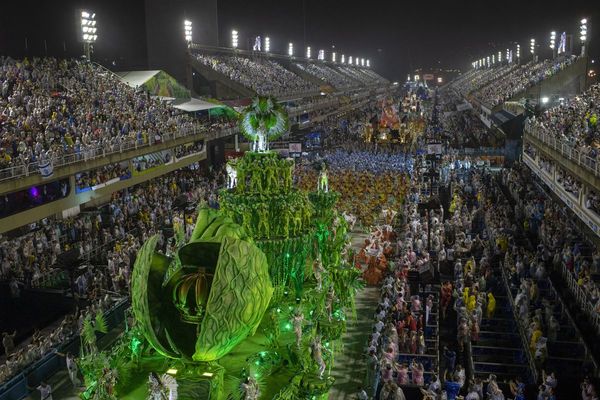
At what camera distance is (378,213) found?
90.9 feet

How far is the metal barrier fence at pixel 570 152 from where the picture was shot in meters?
18.1

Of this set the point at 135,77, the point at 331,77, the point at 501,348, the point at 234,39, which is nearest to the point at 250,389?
the point at 501,348

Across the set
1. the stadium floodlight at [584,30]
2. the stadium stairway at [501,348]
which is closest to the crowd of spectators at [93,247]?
the stadium stairway at [501,348]

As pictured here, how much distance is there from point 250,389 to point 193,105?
35.7 m

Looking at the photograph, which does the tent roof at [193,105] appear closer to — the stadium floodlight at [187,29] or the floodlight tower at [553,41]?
the stadium floodlight at [187,29]

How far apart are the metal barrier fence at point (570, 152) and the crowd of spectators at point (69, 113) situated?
17.5 meters

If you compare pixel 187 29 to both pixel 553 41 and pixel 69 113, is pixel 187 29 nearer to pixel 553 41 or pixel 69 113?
pixel 69 113

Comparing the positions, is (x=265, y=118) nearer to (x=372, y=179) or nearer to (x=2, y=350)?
(x=2, y=350)

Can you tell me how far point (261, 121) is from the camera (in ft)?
42.1

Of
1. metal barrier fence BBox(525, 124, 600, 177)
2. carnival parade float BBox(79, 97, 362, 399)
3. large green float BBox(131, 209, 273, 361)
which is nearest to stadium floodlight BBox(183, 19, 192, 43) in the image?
metal barrier fence BBox(525, 124, 600, 177)

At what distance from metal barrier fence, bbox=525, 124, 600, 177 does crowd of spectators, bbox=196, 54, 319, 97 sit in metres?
27.6

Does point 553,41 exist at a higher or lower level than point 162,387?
higher


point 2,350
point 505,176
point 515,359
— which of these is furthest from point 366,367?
point 505,176

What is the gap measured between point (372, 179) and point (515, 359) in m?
18.5
